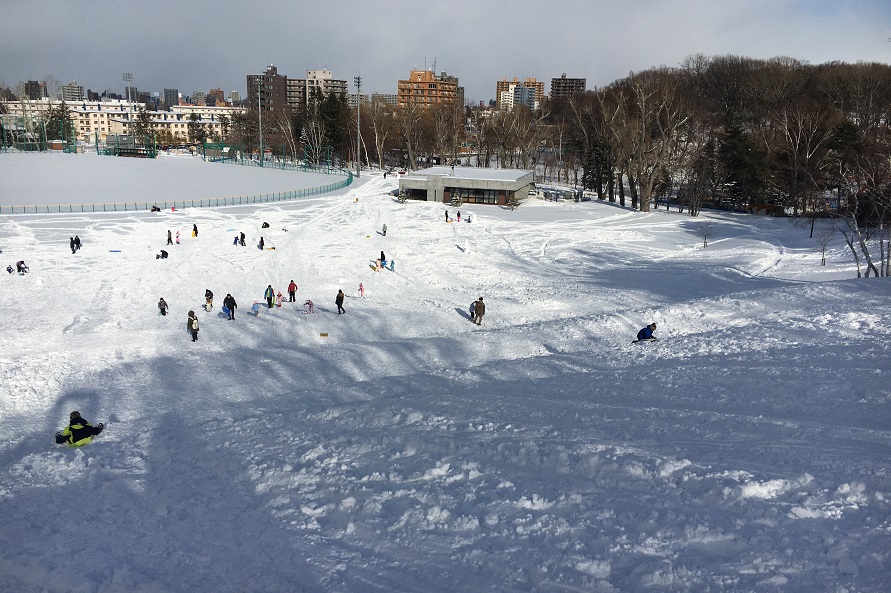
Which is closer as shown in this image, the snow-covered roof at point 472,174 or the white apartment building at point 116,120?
the snow-covered roof at point 472,174

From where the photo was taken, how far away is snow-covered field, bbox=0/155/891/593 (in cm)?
711

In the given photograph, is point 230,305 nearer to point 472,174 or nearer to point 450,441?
point 450,441

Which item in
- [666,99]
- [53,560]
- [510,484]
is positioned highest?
[666,99]

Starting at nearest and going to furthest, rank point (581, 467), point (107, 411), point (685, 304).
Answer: point (581, 467) → point (107, 411) → point (685, 304)

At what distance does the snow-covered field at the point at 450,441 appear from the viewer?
7105 millimetres

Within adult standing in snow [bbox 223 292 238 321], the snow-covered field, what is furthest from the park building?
adult standing in snow [bbox 223 292 238 321]

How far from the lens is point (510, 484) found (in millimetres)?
8555

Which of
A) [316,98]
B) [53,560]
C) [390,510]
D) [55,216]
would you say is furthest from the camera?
[316,98]

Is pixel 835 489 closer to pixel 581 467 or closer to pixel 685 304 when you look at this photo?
pixel 581 467

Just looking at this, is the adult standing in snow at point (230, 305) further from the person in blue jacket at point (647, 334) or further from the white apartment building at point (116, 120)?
the white apartment building at point (116, 120)

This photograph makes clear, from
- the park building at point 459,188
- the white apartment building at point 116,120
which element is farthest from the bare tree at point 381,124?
the white apartment building at point 116,120

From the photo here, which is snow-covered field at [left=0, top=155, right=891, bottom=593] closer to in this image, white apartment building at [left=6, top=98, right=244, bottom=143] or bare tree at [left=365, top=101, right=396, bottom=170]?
bare tree at [left=365, top=101, right=396, bottom=170]

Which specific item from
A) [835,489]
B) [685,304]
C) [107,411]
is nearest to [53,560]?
[107,411]

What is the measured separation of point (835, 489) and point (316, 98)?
296 feet
